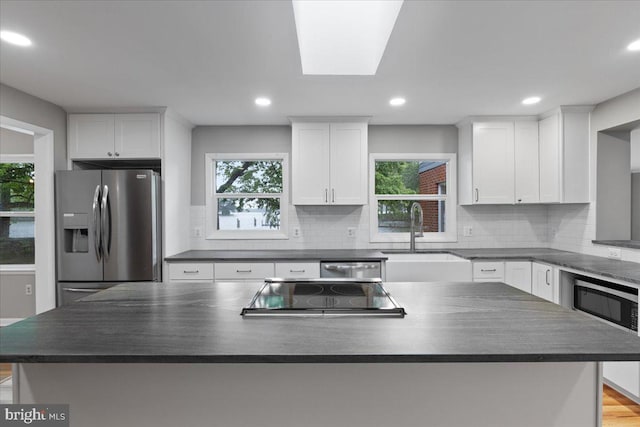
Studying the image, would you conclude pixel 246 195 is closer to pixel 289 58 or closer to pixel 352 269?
pixel 352 269

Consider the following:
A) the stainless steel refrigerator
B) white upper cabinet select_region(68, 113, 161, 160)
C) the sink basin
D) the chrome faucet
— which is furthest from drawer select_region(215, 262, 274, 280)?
the chrome faucet

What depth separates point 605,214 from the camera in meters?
3.48

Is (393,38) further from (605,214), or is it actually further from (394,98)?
(605,214)

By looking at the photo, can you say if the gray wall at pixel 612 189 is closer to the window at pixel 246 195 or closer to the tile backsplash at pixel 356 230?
the tile backsplash at pixel 356 230

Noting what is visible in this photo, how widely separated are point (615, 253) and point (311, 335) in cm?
329

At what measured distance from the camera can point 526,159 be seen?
152 inches

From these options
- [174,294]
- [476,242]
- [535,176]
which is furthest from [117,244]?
[535,176]

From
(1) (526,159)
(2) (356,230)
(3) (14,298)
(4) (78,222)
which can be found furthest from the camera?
(3) (14,298)

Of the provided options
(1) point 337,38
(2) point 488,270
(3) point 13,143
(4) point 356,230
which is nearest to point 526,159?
(2) point 488,270

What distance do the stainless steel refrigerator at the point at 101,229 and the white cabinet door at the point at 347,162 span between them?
1.81 metres

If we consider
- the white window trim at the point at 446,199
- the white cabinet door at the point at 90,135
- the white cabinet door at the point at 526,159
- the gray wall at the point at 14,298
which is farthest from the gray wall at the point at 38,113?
the white cabinet door at the point at 526,159

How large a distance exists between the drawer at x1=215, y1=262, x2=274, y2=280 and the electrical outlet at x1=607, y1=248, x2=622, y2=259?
10.1 feet

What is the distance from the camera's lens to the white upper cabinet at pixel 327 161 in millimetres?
3887

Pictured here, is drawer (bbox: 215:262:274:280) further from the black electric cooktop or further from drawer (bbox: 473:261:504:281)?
drawer (bbox: 473:261:504:281)
